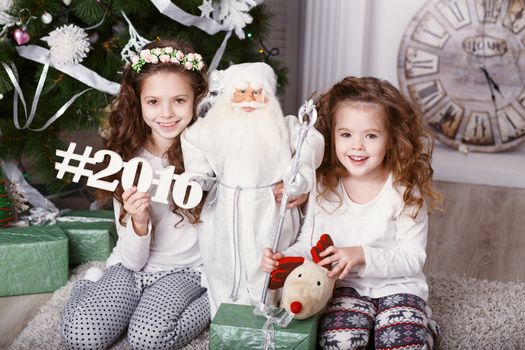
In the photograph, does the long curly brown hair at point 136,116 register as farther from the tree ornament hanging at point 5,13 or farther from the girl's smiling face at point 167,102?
the tree ornament hanging at point 5,13

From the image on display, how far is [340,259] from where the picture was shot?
1.34m

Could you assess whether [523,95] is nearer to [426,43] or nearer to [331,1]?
[426,43]

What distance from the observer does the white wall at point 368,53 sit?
110 inches

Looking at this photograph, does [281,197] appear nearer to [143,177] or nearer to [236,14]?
[143,177]

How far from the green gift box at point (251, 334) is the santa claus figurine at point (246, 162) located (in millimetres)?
160

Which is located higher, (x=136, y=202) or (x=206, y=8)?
(x=206, y=8)

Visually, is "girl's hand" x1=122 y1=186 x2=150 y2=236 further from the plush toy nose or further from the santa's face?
the plush toy nose

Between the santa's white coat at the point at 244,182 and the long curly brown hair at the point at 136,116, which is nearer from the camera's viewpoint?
the santa's white coat at the point at 244,182

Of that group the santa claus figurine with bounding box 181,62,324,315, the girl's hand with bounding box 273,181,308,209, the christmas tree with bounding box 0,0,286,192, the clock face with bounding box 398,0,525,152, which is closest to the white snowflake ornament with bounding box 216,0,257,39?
the christmas tree with bounding box 0,0,286,192

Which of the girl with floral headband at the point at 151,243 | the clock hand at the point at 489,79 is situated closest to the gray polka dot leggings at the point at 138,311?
the girl with floral headband at the point at 151,243

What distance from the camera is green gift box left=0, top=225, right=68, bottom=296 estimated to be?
1.69 meters

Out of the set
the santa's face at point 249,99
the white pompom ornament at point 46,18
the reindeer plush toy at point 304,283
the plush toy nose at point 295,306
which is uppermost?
the white pompom ornament at point 46,18

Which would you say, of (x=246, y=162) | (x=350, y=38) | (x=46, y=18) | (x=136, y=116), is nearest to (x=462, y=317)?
(x=246, y=162)

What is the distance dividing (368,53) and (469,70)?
1.45 feet
